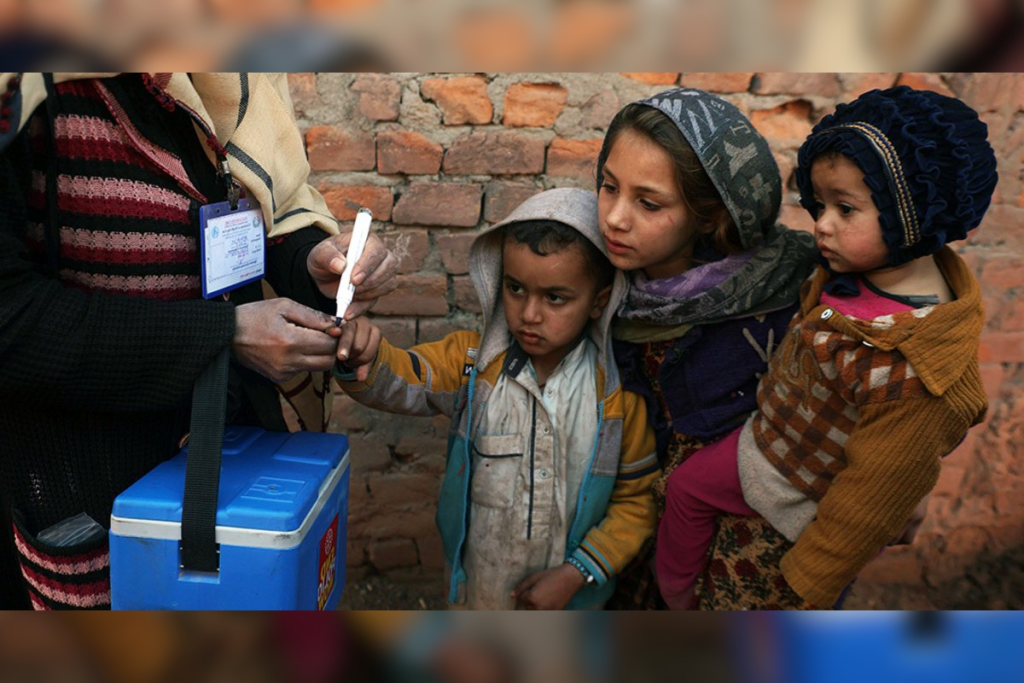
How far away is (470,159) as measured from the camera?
6.75ft

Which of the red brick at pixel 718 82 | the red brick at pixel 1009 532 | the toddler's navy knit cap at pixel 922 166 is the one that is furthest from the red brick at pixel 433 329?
the red brick at pixel 1009 532

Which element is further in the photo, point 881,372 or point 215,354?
point 881,372

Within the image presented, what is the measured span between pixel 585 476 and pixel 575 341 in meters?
0.34

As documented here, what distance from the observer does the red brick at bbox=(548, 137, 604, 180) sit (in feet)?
6.75

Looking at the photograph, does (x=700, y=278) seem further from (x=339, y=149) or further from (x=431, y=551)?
(x=431, y=551)

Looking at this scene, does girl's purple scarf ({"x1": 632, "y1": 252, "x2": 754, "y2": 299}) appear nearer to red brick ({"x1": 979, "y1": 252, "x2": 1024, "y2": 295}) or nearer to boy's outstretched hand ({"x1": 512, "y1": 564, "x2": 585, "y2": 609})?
boy's outstretched hand ({"x1": 512, "y1": 564, "x2": 585, "y2": 609})

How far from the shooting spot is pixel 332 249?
1.34 meters

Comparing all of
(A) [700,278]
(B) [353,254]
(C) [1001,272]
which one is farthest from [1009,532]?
(B) [353,254]

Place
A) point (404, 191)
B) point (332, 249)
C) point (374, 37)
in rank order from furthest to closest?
point (404, 191) < point (332, 249) < point (374, 37)

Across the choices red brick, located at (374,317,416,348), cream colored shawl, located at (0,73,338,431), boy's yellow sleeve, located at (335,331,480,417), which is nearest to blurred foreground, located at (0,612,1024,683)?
cream colored shawl, located at (0,73,338,431)

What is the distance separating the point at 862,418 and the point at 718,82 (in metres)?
1.19

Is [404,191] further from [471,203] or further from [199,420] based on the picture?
[199,420]

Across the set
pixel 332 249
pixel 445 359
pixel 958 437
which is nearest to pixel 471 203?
pixel 445 359

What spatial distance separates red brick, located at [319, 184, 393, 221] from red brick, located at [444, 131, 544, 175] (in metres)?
0.21
